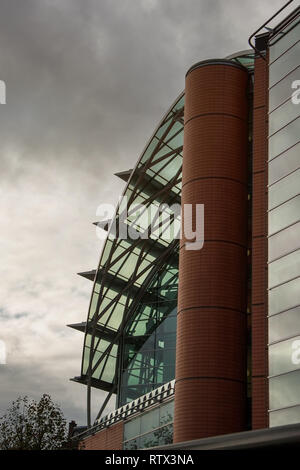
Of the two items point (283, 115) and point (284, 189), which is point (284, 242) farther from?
point (283, 115)

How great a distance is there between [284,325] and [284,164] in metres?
5.76

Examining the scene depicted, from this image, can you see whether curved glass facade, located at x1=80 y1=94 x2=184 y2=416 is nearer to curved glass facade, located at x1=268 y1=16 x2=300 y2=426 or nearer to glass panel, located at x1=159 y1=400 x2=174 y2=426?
glass panel, located at x1=159 y1=400 x2=174 y2=426

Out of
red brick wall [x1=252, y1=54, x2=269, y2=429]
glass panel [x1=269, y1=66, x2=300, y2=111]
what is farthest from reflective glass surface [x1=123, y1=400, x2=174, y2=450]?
glass panel [x1=269, y1=66, x2=300, y2=111]

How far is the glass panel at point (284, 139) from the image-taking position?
2622cm

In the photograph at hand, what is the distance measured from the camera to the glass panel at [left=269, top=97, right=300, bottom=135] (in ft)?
87.4

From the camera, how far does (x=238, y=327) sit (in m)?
28.1

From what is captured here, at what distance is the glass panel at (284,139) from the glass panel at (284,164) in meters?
0.25

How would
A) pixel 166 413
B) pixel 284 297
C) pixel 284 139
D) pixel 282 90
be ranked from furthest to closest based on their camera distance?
pixel 166 413
pixel 282 90
pixel 284 139
pixel 284 297

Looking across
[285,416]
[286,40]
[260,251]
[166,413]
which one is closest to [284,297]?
[260,251]

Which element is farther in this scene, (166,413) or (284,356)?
(166,413)

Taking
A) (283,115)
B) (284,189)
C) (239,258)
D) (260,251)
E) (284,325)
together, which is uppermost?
(283,115)

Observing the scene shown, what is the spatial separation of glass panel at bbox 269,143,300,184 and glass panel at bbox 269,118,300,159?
25 cm

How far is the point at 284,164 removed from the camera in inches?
1037
